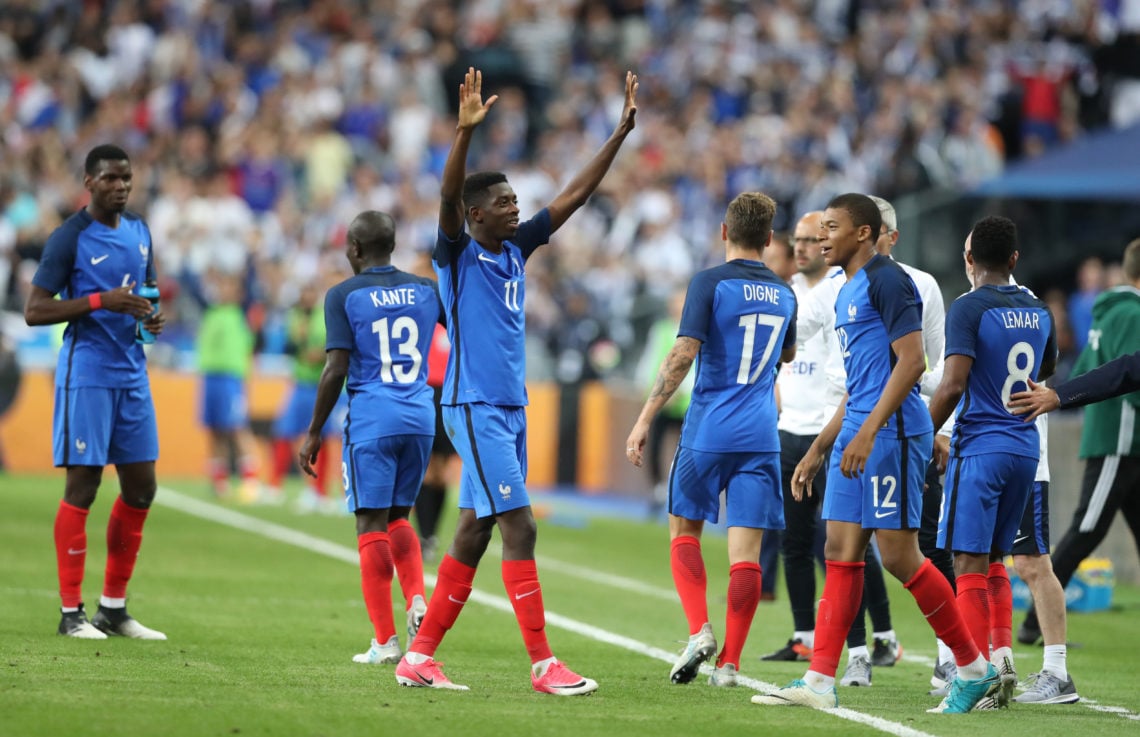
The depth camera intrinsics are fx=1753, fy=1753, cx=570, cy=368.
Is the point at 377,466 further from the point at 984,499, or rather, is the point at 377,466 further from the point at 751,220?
the point at 984,499

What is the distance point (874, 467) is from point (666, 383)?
1.13m

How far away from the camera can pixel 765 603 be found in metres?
12.5

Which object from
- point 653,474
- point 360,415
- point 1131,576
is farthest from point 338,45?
point 360,415

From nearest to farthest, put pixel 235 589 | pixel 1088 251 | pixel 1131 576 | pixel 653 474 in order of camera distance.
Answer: pixel 235 589 → pixel 1131 576 → pixel 653 474 → pixel 1088 251

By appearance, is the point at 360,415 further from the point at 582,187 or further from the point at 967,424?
the point at 967,424

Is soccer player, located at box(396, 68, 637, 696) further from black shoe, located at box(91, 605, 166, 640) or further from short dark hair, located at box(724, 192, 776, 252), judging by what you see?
black shoe, located at box(91, 605, 166, 640)

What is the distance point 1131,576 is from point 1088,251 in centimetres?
789

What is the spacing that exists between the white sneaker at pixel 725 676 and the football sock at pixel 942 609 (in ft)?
3.35

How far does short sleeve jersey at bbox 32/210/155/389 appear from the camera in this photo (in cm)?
912

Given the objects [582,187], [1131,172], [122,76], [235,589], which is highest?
[122,76]

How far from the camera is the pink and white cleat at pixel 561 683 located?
763 cm

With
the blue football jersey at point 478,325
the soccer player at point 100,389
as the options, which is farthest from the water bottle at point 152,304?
the blue football jersey at point 478,325

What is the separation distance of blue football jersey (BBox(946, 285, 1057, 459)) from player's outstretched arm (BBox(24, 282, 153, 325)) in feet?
13.3

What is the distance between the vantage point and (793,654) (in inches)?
377
